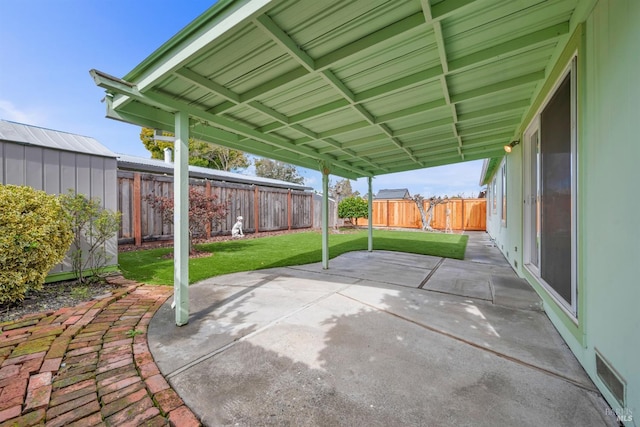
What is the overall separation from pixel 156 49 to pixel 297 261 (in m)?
4.78

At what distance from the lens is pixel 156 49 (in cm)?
214

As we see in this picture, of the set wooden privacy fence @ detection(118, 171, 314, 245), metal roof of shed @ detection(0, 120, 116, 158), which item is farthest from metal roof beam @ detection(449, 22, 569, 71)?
wooden privacy fence @ detection(118, 171, 314, 245)

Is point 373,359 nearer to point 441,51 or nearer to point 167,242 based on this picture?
point 441,51

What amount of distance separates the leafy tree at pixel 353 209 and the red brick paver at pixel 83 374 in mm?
14318

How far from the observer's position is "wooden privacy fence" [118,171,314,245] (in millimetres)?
7453

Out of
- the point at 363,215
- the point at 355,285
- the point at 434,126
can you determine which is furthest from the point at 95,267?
the point at 363,215

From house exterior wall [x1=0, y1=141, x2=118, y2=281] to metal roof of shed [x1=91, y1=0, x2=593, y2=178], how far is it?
216 centimetres

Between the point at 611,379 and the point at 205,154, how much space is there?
24.9m

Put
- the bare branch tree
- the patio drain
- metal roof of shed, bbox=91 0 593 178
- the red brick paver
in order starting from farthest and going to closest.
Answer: the bare branch tree
the patio drain
metal roof of shed, bbox=91 0 593 178
the red brick paver

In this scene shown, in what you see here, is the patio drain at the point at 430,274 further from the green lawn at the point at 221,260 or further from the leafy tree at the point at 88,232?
the leafy tree at the point at 88,232

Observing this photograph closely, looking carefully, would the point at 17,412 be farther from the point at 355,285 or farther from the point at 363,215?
the point at 363,215

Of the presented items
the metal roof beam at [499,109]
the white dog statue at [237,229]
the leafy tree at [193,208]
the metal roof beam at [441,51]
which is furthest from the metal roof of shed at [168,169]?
the metal roof beam at [499,109]

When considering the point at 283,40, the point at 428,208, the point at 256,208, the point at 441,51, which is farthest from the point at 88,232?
the point at 428,208

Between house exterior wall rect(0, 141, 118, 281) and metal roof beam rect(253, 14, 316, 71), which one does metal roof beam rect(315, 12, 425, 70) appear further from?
house exterior wall rect(0, 141, 118, 281)
